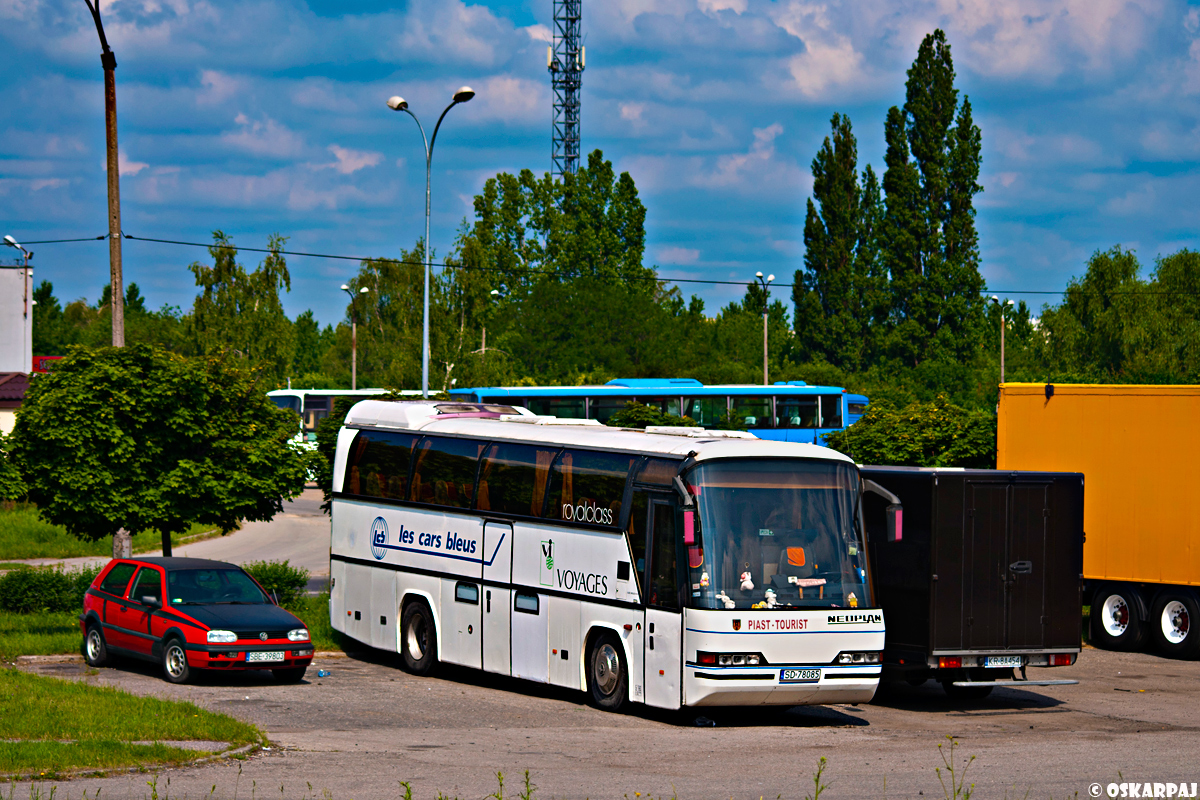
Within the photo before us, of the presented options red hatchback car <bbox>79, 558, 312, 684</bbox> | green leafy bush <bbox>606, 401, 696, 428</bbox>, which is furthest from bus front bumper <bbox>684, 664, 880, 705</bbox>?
green leafy bush <bbox>606, 401, 696, 428</bbox>

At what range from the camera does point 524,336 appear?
83.7 meters

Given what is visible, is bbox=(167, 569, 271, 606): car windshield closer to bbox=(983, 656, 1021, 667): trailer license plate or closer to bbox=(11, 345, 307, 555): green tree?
bbox=(11, 345, 307, 555): green tree

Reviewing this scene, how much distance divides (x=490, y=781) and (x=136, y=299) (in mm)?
153640

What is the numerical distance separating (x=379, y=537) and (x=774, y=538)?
750 centimetres

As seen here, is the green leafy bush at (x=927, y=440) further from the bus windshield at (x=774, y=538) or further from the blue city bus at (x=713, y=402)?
the blue city bus at (x=713, y=402)

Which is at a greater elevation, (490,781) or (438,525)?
(438,525)

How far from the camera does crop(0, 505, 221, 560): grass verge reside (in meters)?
35.3

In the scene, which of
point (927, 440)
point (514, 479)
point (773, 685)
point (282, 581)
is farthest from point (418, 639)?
point (927, 440)

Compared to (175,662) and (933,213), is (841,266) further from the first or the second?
(175,662)

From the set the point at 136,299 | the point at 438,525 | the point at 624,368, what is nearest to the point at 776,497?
the point at 438,525

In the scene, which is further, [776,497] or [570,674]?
[570,674]

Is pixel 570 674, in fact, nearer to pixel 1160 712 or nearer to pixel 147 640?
pixel 147 640

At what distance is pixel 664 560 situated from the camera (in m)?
15.1

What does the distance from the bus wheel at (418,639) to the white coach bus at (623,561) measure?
0.08ft
